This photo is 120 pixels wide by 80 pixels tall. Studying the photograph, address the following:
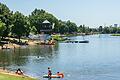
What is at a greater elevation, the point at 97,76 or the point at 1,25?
the point at 1,25

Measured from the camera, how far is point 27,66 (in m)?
82.1

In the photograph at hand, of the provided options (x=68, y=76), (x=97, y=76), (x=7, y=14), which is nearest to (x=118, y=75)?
(x=97, y=76)

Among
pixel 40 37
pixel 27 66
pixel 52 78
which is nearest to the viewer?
pixel 52 78

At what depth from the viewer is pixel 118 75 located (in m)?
67.9

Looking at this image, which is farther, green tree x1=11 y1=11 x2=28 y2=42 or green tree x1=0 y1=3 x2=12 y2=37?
green tree x1=11 y1=11 x2=28 y2=42

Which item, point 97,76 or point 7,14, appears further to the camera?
point 7,14

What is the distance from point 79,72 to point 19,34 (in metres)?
85.9

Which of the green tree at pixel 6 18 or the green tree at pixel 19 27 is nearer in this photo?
the green tree at pixel 6 18

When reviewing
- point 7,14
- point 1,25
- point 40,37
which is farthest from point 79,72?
point 40,37

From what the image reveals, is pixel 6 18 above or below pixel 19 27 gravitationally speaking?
above

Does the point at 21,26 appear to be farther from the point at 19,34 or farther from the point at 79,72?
the point at 79,72

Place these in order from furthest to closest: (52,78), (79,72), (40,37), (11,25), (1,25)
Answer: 1. (40,37)
2. (11,25)
3. (1,25)
4. (79,72)
5. (52,78)

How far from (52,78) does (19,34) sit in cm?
9258

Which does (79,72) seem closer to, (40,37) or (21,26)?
(21,26)
